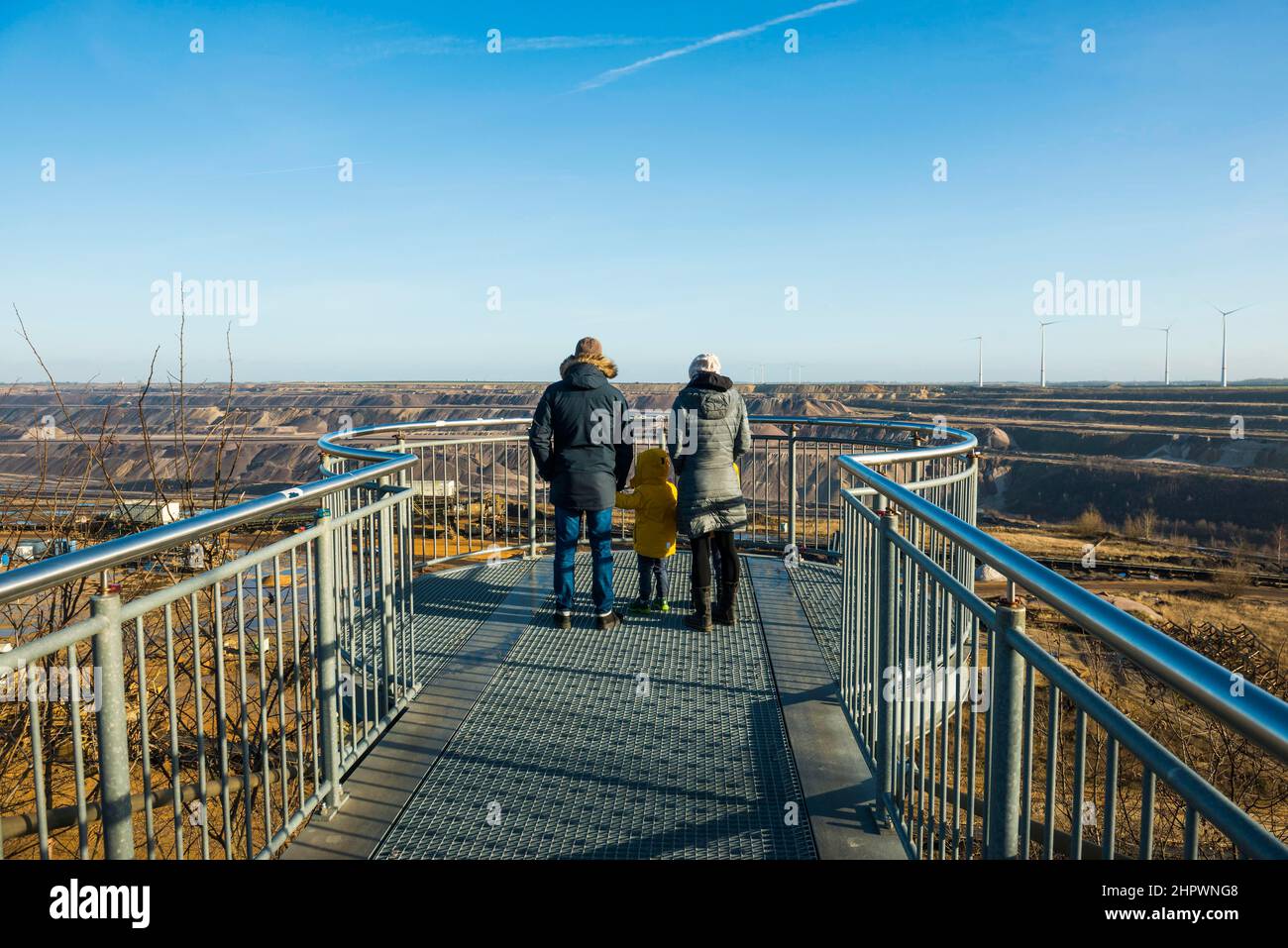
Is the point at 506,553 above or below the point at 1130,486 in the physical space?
above

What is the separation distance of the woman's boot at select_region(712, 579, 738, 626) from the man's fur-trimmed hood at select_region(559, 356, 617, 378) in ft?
5.38

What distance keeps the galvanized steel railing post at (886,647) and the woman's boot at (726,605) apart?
2.27 meters

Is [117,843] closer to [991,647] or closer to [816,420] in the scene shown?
[991,647]

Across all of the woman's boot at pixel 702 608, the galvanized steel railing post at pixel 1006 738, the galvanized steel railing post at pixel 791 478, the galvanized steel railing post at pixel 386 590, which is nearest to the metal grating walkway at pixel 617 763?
the woman's boot at pixel 702 608

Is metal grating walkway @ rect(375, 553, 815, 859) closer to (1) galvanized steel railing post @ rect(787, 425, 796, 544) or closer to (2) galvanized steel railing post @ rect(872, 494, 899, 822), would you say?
(2) galvanized steel railing post @ rect(872, 494, 899, 822)

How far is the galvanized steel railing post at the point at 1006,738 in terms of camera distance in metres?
2.07

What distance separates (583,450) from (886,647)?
2.61 metres

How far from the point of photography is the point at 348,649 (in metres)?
3.76

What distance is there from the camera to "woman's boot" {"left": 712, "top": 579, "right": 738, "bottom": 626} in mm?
5723

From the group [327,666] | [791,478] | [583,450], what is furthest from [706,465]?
[327,666]
